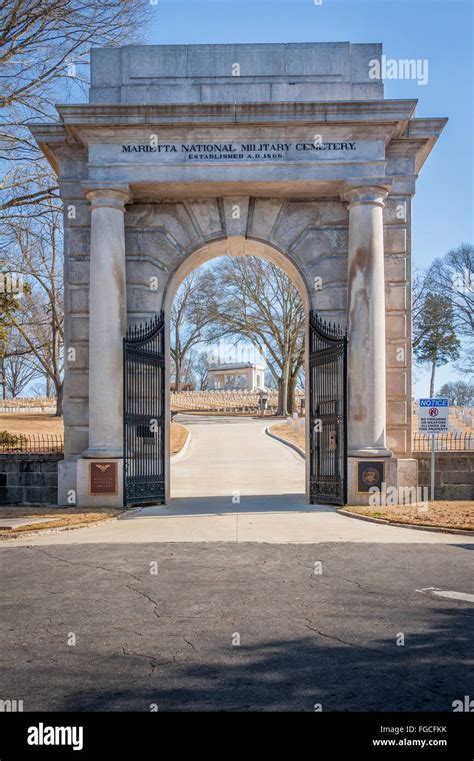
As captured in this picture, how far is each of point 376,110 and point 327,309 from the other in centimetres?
409

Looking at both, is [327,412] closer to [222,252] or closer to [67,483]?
[222,252]

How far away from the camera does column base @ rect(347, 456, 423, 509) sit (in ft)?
47.6

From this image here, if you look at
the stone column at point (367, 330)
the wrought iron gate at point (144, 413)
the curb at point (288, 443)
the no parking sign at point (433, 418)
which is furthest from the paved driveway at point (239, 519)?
the curb at point (288, 443)

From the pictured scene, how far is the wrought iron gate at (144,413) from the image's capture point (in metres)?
14.8

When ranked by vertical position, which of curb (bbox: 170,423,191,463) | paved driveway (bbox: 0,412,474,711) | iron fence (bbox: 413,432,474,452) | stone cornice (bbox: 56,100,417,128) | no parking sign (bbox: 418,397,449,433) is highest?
stone cornice (bbox: 56,100,417,128)

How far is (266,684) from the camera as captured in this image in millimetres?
4918

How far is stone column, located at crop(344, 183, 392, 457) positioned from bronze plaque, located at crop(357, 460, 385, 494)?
0.22 metres

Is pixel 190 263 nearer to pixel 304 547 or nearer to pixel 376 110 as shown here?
pixel 376 110

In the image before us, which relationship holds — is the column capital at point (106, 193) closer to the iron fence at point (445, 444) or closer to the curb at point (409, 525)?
the curb at point (409, 525)

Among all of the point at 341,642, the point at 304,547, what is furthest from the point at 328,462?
the point at 341,642

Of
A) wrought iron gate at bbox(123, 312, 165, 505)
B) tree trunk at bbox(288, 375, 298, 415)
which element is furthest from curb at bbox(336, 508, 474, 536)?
tree trunk at bbox(288, 375, 298, 415)

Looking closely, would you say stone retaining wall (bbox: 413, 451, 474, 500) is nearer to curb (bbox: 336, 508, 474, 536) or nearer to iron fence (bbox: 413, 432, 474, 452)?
iron fence (bbox: 413, 432, 474, 452)

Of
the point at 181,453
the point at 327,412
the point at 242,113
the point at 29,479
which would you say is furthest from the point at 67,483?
the point at 181,453

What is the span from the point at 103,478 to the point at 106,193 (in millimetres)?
5720
